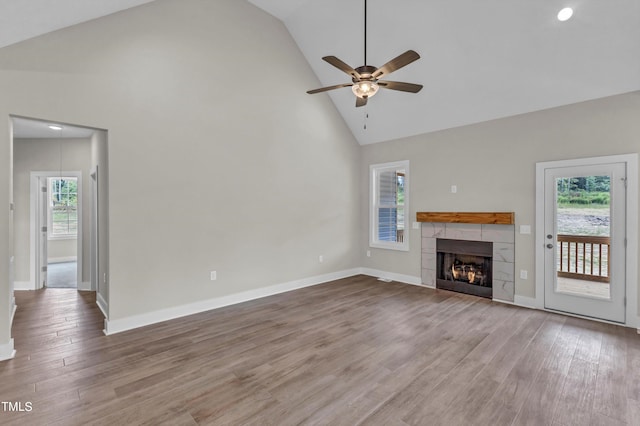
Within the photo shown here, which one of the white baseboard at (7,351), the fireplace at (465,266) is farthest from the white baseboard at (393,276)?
the white baseboard at (7,351)

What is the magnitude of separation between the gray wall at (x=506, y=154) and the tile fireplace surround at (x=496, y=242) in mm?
102

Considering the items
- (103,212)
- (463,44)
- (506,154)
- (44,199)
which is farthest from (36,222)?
(506,154)

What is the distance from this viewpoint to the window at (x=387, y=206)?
5.91 metres

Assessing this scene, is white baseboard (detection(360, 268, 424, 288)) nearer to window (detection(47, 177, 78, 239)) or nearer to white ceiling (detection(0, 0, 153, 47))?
white ceiling (detection(0, 0, 153, 47))

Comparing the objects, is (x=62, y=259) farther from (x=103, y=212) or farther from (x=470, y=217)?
(x=470, y=217)

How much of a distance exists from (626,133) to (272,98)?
467 cm

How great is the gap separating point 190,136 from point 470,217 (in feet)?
14.3

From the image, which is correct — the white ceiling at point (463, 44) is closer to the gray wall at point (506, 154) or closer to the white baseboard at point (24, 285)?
the gray wall at point (506, 154)

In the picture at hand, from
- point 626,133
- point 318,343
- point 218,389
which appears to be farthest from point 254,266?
point 626,133

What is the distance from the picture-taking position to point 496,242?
14.9 feet

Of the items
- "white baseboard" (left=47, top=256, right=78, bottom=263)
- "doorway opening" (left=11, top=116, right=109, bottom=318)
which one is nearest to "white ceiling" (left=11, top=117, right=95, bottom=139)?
"doorway opening" (left=11, top=116, right=109, bottom=318)

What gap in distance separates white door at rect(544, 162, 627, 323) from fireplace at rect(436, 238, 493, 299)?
79 centimetres

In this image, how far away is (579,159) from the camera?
3.78 meters

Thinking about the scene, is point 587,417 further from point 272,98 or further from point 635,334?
point 272,98
